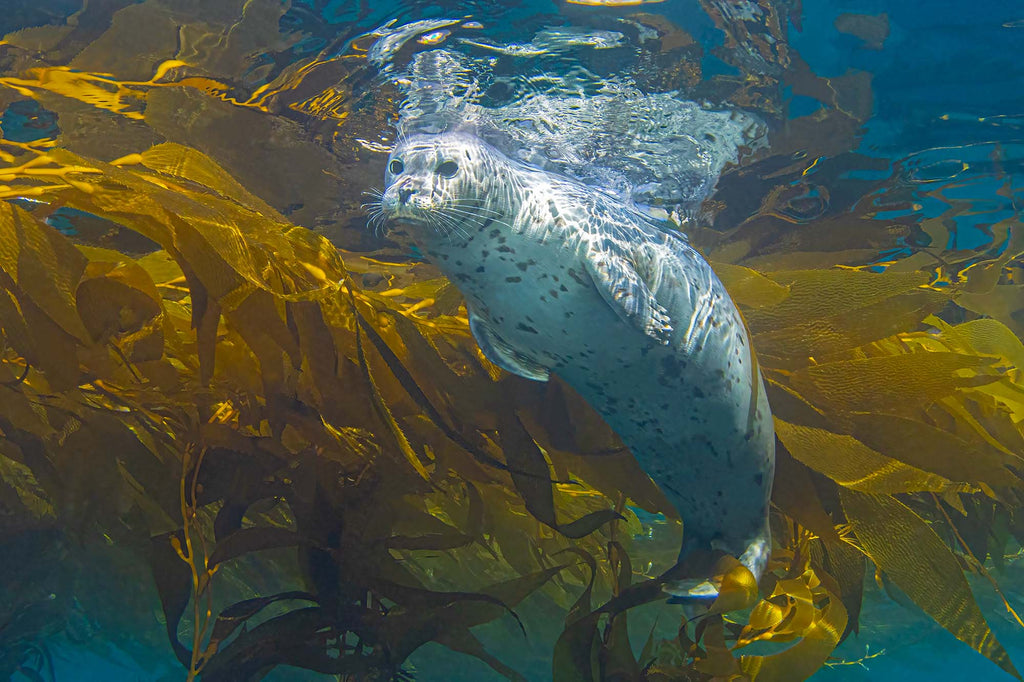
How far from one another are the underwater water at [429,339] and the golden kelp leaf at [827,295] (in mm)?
15

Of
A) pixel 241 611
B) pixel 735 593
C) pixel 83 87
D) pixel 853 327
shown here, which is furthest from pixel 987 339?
pixel 83 87

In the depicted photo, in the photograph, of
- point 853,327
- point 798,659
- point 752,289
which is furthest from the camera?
point 752,289

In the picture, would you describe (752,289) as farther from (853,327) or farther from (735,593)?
(735,593)

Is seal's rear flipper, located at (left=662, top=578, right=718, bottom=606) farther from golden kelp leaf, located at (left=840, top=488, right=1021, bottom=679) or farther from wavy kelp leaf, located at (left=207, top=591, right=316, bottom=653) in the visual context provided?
wavy kelp leaf, located at (left=207, top=591, right=316, bottom=653)

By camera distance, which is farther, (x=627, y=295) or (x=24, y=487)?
(x=24, y=487)

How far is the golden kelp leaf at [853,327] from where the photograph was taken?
9.62ft

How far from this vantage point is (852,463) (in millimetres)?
2645

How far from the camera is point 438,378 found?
2512 mm

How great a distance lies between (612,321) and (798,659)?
167 cm

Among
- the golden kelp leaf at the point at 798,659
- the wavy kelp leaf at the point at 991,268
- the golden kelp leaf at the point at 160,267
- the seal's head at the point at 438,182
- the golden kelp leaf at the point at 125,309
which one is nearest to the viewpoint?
the seal's head at the point at 438,182

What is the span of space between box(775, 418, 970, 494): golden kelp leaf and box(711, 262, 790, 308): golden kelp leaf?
0.74 m

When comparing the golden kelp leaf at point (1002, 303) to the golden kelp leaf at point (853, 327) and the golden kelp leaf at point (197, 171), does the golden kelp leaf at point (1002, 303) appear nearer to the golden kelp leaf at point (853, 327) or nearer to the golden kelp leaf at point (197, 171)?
the golden kelp leaf at point (853, 327)

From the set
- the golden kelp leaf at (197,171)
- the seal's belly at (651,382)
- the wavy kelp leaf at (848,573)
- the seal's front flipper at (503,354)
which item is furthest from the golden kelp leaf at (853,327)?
the golden kelp leaf at (197,171)

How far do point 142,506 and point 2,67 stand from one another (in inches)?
Result: 111
